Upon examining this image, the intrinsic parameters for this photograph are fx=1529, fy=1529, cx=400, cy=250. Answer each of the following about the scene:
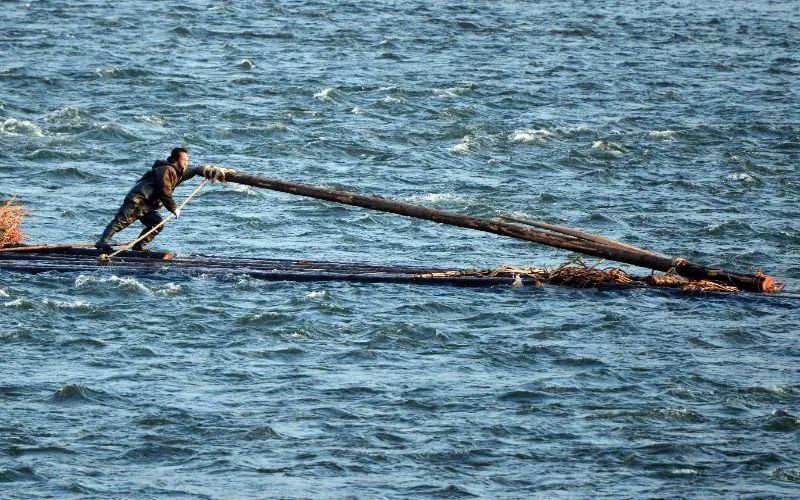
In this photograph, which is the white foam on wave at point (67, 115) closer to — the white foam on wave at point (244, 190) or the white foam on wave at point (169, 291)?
the white foam on wave at point (244, 190)

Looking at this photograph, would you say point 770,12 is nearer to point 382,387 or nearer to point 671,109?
point 671,109

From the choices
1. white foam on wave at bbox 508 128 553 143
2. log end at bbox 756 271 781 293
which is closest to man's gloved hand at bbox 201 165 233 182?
log end at bbox 756 271 781 293

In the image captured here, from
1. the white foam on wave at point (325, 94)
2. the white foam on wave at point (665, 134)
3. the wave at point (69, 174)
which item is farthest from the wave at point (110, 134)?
the white foam on wave at point (665, 134)

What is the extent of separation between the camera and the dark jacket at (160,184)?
835 inches

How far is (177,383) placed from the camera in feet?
57.2

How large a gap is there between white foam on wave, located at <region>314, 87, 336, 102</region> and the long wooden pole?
16088 millimetres

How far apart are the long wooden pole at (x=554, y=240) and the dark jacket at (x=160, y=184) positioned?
1.03m

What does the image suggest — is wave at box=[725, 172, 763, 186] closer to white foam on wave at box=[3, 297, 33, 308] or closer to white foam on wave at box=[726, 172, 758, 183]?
white foam on wave at box=[726, 172, 758, 183]

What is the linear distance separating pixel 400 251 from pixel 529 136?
31.3ft

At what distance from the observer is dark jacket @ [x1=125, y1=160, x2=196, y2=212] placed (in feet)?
69.6

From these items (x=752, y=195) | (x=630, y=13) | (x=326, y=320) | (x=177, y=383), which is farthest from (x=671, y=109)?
(x=177, y=383)

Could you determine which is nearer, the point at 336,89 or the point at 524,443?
the point at 524,443

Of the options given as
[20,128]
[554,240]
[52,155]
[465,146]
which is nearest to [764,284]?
[554,240]

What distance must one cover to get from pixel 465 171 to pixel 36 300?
41.5 feet
